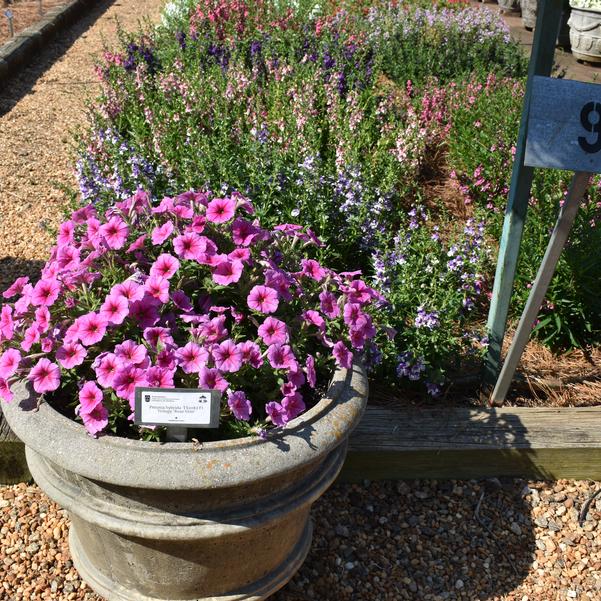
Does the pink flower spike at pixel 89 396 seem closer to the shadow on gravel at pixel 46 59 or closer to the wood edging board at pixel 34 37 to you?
the shadow on gravel at pixel 46 59

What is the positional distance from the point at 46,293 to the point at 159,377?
1.49 feet

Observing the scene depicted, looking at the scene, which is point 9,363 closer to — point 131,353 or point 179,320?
point 131,353

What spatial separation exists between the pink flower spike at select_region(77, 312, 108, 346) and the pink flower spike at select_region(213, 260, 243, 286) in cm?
34

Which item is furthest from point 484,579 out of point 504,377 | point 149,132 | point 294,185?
point 149,132

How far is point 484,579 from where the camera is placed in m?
2.54

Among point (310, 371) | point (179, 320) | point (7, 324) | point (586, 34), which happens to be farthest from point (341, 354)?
point (586, 34)

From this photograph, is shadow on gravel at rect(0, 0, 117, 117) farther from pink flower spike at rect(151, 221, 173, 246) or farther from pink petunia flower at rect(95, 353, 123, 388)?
pink petunia flower at rect(95, 353, 123, 388)

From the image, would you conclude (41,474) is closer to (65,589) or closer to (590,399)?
(65,589)

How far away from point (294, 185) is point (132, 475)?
7.47 ft

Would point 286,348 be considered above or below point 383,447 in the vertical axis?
above

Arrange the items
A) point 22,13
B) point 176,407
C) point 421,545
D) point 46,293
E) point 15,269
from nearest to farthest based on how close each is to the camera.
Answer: point 176,407 → point 46,293 → point 421,545 → point 15,269 → point 22,13

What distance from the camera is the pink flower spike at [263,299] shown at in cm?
196

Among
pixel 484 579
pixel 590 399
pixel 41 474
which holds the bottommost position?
pixel 484 579

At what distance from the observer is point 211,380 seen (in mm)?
1790
